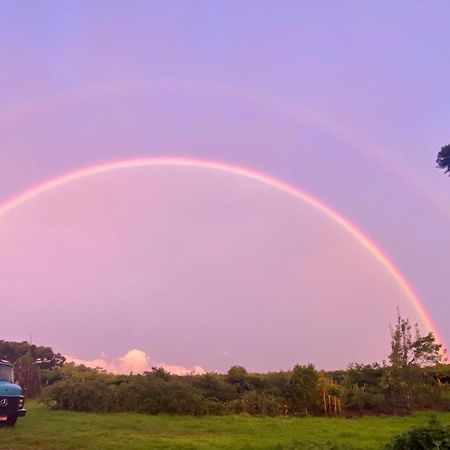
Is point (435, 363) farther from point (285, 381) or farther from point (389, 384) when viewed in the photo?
point (285, 381)

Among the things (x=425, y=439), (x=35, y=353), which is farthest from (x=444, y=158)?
(x=35, y=353)

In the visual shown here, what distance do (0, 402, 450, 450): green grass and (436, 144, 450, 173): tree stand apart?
32.5 feet

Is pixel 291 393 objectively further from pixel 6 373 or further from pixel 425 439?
pixel 425 439

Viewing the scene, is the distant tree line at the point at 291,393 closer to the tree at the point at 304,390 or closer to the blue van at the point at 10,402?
the tree at the point at 304,390

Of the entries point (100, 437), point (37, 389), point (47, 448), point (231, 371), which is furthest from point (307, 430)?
point (37, 389)

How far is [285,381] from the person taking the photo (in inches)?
1034

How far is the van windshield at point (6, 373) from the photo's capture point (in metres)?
20.8

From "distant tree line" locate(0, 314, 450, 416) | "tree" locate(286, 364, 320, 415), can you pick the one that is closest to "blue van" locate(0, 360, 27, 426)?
"distant tree line" locate(0, 314, 450, 416)

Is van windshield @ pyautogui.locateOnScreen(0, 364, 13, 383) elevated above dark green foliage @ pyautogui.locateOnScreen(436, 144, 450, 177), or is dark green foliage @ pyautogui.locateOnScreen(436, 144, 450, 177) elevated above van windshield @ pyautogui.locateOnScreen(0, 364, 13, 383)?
dark green foliage @ pyautogui.locateOnScreen(436, 144, 450, 177)

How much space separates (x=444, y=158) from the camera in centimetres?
2406

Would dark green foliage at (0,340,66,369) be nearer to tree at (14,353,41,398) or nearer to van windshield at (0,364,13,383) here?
tree at (14,353,41,398)

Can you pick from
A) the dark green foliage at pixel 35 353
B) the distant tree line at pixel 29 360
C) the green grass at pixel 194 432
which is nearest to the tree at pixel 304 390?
the green grass at pixel 194 432

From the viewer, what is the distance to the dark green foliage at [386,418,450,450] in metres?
10.2

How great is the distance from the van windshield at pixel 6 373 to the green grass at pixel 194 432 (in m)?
1.60
